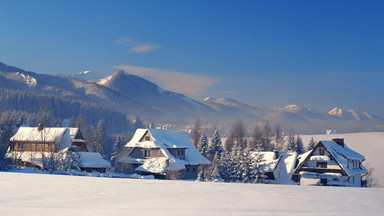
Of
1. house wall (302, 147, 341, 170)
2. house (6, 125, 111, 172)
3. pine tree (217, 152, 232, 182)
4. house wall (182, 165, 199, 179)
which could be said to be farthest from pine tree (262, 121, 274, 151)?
house (6, 125, 111, 172)

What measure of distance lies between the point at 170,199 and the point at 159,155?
147ft

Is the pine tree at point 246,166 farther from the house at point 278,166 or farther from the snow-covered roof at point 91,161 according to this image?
the snow-covered roof at point 91,161

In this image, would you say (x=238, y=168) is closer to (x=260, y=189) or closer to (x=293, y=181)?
(x=293, y=181)

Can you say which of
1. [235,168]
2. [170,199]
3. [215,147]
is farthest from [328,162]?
[170,199]

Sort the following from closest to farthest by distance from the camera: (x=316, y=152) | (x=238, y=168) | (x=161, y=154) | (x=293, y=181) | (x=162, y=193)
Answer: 1. (x=162, y=193)
2. (x=238, y=168)
3. (x=316, y=152)
4. (x=161, y=154)
5. (x=293, y=181)

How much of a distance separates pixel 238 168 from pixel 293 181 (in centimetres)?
1478

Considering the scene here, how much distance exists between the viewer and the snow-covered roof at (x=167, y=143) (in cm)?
5519

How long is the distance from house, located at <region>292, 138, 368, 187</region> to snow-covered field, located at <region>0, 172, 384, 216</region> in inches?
1497

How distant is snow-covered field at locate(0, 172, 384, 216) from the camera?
341 inches

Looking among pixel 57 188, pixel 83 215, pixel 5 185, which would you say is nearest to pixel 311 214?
pixel 83 215

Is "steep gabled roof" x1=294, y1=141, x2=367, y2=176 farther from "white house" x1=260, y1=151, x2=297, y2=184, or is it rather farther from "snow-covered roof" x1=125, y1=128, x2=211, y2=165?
"snow-covered roof" x1=125, y1=128, x2=211, y2=165

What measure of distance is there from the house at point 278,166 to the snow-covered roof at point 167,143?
29.7 ft

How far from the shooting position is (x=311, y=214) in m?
8.65

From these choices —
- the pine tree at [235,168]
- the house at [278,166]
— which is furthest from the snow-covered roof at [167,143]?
the house at [278,166]
